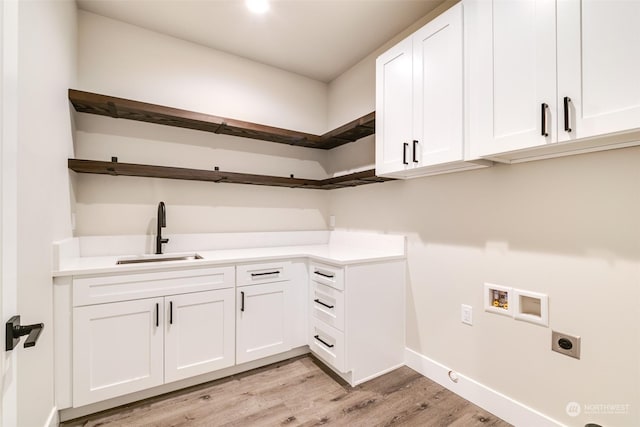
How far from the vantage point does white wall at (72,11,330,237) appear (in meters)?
2.31

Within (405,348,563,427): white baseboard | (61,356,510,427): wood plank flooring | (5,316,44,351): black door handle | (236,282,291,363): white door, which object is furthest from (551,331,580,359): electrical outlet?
(5,316,44,351): black door handle

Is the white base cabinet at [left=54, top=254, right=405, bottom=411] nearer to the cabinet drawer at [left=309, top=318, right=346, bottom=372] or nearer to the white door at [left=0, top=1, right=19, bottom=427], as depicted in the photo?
the cabinet drawer at [left=309, top=318, right=346, bottom=372]

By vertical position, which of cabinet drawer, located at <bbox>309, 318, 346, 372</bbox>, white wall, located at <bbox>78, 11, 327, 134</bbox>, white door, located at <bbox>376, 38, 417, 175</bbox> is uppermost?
white wall, located at <bbox>78, 11, 327, 134</bbox>

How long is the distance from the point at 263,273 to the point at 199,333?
605 millimetres

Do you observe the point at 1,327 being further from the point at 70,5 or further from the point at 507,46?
the point at 70,5

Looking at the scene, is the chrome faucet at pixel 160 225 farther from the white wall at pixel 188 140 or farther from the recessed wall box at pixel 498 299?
the recessed wall box at pixel 498 299

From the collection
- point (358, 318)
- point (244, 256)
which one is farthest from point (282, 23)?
point (358, 318)

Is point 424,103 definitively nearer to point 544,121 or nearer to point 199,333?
point 544,121

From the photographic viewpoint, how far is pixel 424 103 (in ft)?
6.37

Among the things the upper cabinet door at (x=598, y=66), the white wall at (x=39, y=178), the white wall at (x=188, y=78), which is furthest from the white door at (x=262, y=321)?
the upper cabinet door at (x=598, y=66)

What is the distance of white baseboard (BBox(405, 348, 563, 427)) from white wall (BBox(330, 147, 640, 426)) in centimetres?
5

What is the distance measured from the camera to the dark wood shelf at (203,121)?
207 cm

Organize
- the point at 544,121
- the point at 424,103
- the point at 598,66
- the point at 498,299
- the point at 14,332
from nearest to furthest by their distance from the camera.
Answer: the point at 14,332 → the point at 598,66 → the point at 544,121 → the point at 498,299 → the point at 424,103

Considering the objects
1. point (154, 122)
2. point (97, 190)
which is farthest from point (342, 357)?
point (154, 122)
